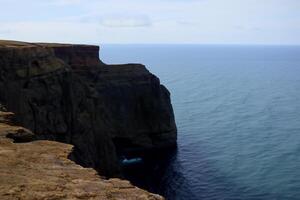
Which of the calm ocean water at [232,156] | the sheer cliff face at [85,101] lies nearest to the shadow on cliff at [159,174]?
the calm ocean water at [232,156]

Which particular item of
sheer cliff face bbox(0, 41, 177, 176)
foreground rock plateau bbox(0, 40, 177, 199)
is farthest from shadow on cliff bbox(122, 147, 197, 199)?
sheer cliff face bbox(0, 41, 177, 176)

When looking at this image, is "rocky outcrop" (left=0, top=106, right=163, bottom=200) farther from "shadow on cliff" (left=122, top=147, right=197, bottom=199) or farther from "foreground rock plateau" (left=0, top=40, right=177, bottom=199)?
"shadow on cliff" (left=122, top=147, right=197, bottom=199)

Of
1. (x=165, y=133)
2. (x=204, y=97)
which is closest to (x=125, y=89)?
(x=165, y=133)

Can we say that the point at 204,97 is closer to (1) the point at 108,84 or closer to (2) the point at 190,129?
(2) the point at 190,129

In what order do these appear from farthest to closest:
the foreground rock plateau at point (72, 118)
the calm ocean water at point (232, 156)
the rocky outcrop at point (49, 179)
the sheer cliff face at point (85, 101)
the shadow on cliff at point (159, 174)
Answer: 1. the shadow on cliff at point (159, 174)
2. the calm ocean water at point (232, 156)
3. the sheer cliff face at point (85, 101)
4. the foreground rock plateau at point (72, 118)
5. the rocky outcrop at point (49, 179)

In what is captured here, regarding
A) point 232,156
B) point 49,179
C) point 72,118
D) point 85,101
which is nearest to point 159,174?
point 232,156

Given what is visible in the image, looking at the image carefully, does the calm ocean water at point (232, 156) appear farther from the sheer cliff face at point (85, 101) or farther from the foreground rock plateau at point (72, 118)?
the sheer cliff face at point (85, 101)
